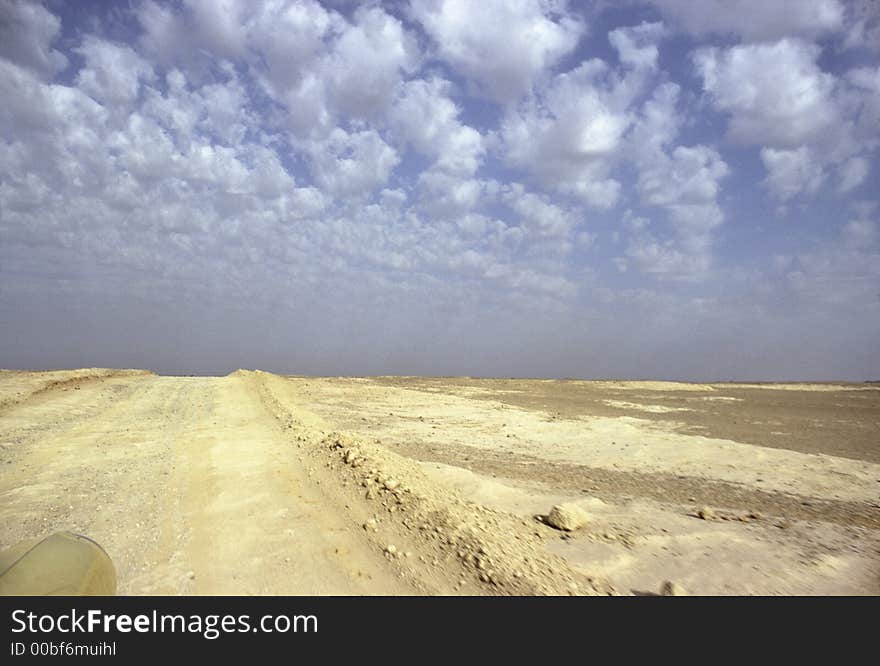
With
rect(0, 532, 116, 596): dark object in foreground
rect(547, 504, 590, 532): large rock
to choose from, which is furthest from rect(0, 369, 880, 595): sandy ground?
rect(0, 532, 116, 596): dark object in foreground

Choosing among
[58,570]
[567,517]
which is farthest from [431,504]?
[58,570]

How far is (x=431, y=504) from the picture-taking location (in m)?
5.91

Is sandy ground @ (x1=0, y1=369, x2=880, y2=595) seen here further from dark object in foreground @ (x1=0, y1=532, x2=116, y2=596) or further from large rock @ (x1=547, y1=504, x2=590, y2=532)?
dark object in foreground @ (x1=0, y1=532, x2=116, y2=596)

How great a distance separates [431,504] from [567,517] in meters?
1.78

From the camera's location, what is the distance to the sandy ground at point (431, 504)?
14.4ft

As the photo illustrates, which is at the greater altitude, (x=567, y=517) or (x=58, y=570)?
(x=58, y=570)

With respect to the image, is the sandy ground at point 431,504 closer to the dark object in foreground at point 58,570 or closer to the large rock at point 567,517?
the large rock at point 567,517

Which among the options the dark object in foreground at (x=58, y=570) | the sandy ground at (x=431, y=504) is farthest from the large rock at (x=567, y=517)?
the dark object in foreground at (x=58, y=570)

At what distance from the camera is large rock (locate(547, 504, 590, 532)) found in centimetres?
584

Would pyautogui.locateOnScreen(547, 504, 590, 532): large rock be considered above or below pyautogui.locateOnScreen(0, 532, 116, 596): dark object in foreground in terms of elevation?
below

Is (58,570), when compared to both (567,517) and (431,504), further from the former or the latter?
(567,517)

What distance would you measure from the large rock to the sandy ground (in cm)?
10
